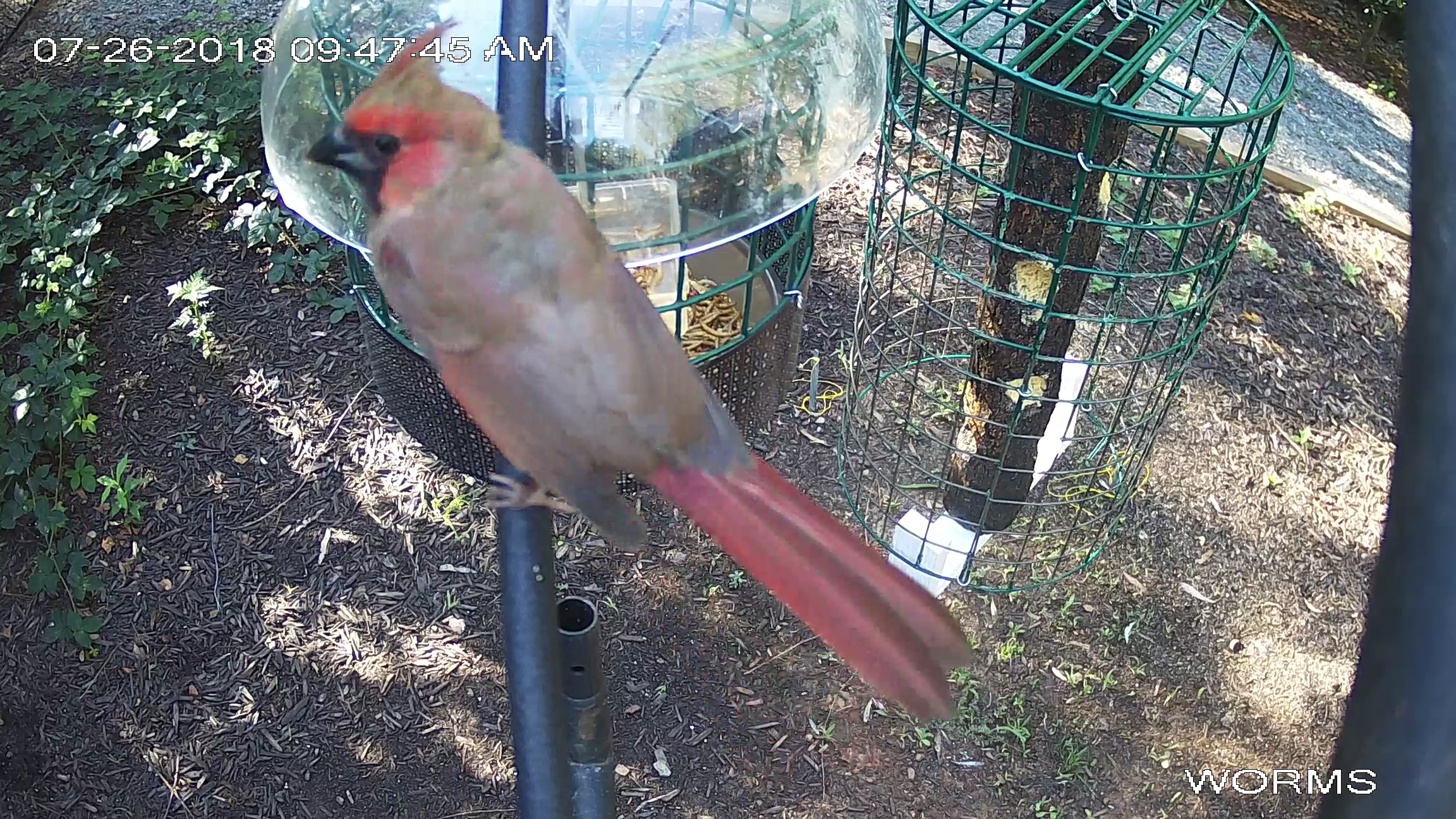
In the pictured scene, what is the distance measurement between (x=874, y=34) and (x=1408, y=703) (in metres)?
1.81

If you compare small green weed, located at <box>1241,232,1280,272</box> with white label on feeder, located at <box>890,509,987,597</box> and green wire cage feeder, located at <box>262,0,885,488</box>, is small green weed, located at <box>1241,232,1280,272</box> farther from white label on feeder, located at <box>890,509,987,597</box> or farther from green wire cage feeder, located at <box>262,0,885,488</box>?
green wire cage feeder, located at <box>262,0,885,488</box>

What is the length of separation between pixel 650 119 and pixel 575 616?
94 cm

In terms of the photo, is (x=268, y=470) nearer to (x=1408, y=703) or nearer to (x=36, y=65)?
(x=36, y=65)

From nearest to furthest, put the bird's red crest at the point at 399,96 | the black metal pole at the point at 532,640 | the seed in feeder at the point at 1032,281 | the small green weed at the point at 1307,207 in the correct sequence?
the black metal pole at the point at 532,640, the bird's red crest at the point at 399,96, the seed in feeder at the point at 1032,281, the small green weed at the point at 1307,207

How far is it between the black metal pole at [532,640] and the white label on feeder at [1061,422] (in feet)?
5.51

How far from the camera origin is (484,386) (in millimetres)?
1359

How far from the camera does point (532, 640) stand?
3.22 ft

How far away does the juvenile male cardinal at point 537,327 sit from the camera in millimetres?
1263

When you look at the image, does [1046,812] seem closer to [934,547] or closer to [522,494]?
[934,547]

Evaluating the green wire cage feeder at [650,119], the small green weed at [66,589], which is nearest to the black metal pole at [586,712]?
the green wire cage feeder at [650,119]

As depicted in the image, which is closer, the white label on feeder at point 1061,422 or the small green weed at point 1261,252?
the white label on feeder at point 1061,422

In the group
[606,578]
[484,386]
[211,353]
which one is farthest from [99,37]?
[484,386]

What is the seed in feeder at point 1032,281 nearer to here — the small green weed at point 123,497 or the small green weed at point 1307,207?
the small green weed at point 1307,207

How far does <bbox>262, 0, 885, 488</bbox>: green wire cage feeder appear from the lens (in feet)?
5.65
